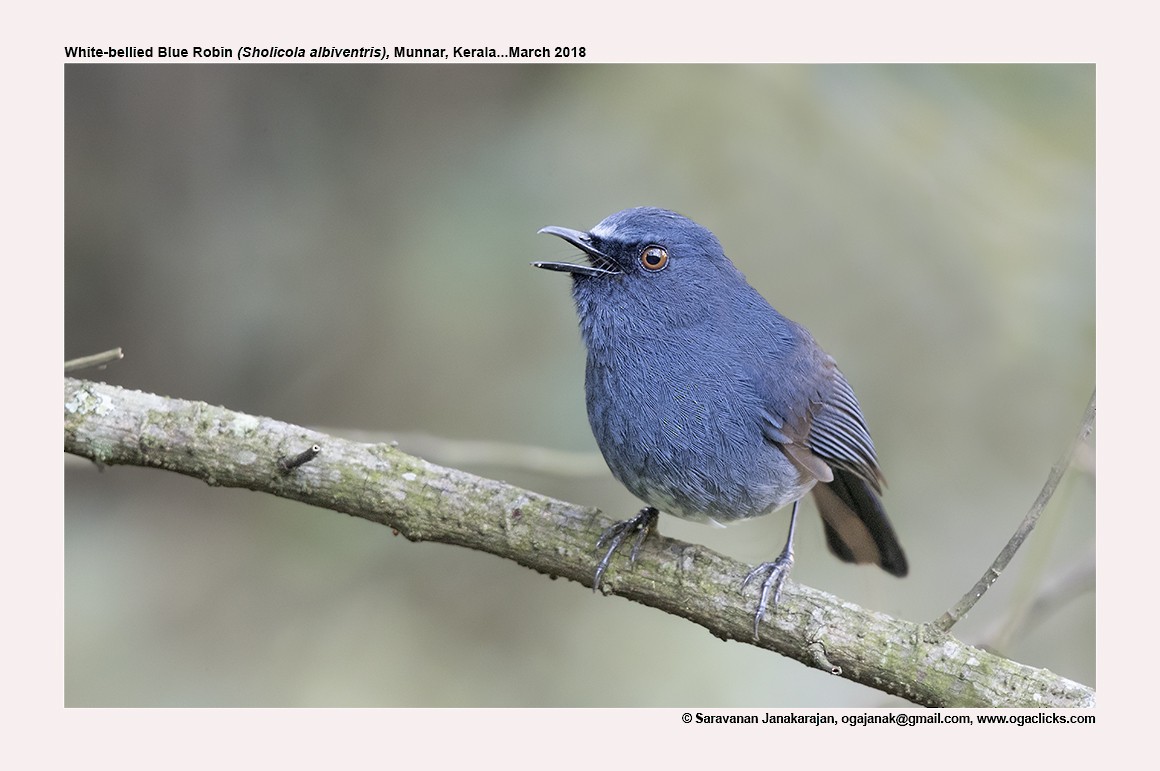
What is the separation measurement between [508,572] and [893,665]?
3720mm

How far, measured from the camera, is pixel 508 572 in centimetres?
699

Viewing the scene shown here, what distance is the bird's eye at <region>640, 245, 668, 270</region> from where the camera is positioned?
4.40 meters

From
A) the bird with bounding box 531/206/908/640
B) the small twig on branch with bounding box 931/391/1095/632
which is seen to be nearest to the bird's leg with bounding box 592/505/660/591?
the bird with bounding box 531/206/908/640

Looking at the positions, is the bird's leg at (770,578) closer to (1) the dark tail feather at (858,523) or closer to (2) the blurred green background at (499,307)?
(1) the dark tail feather at (858,523)

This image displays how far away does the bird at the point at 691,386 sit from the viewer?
4.18m

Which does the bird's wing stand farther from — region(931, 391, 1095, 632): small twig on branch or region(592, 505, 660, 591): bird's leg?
region(931, 391, 1095, 632): small twig on branch

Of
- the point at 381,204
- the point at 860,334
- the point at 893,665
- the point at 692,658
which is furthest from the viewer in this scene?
the point at 381,204

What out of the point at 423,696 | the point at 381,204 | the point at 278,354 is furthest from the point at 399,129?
the point at 423,696

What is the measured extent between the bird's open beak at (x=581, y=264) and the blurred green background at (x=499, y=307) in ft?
7.17

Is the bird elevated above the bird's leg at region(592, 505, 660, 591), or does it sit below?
above

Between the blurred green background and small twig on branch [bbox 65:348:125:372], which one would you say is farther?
the blurred green background

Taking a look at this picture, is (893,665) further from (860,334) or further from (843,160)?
(843,160)
